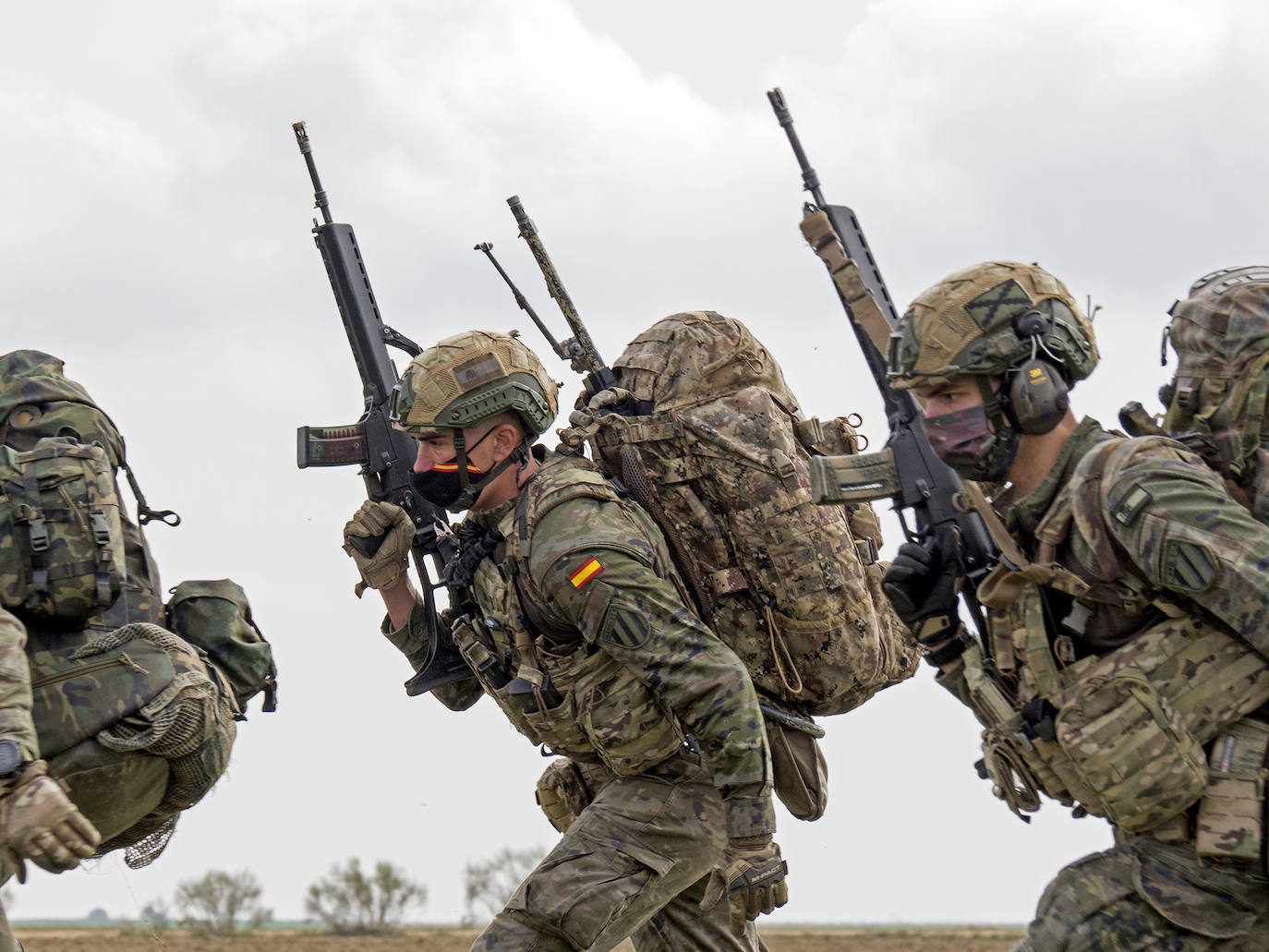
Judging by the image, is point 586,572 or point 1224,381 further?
point 586,572

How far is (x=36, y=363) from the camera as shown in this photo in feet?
22.9

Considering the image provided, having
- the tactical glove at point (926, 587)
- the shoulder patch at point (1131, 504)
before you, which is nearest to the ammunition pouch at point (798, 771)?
the tactical glove at point (926, 587)

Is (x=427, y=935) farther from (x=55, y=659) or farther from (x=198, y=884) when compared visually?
(x=55, y=659)

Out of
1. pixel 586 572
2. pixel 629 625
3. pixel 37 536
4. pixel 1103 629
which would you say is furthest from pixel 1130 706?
pixel 37 536

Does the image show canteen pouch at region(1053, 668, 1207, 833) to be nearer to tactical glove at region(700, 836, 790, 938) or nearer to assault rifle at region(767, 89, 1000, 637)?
assault rifle at region(767, 89, 1000, 637)

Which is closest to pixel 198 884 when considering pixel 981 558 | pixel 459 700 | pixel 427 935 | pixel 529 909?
pixel 427 935

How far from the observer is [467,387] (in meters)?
7.24

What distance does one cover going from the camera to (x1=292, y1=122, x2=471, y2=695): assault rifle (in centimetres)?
782

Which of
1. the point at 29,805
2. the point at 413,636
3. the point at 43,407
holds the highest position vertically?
the point at 43,407

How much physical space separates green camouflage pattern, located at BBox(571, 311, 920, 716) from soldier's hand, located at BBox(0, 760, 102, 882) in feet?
9.12

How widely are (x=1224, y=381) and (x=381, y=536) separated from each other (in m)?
3.88

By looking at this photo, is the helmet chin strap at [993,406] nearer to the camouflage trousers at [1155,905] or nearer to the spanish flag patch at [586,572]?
the camouflage trousers at [1155,905]

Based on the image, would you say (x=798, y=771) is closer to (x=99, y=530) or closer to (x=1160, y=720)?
(x=1160, y=720)

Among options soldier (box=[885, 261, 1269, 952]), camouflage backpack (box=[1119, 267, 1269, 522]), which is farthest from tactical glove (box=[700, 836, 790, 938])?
camouflage backpack (box=[1119, 267, 1269, 522])
